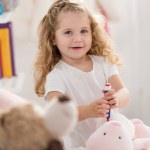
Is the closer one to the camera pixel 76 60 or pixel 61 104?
pixel 61 104

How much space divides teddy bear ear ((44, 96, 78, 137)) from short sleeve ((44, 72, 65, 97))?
0.53 meters

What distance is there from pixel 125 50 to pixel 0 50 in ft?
1.85

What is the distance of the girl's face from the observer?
3.60 feet

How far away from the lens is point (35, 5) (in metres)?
1.49

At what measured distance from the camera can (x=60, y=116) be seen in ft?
1.81

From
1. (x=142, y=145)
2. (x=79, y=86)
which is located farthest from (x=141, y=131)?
(x=79, y=86)

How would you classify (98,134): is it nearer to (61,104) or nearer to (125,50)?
(61,104)

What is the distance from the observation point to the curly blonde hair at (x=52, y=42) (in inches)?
44.8

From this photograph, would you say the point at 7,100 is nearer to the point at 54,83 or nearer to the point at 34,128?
the point at 34,128

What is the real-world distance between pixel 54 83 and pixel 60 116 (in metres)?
0.57

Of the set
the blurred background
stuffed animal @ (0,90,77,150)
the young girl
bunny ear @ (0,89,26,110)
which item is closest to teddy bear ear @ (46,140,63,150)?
stuffed animal @ (0,90,77,150)

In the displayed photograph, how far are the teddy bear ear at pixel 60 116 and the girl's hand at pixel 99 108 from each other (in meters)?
0.39

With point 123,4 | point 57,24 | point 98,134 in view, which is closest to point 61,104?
point 98,134

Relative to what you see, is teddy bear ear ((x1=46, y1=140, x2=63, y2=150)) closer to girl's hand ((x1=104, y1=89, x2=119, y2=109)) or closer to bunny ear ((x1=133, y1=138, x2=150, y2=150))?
girl's hand ((x1=104, y1=89, x2=119, y2=109))
